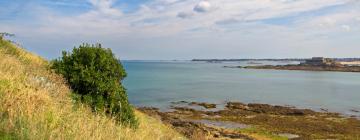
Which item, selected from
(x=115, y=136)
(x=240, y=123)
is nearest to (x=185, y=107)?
(x=240, y=123)

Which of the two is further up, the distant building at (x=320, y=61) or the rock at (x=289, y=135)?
the distant building at (x=320, y=61)

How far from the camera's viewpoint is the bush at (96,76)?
16297 mm

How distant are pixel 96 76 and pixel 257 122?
79.3 feet

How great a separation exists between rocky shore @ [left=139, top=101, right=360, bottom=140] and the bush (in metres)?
9.27

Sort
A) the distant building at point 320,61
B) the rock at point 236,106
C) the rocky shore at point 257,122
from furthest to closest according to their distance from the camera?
the distant building at point 320,61 < the rock at point 236,106 < the rocky shore at point 257,122

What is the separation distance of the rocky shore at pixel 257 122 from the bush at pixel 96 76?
927cm

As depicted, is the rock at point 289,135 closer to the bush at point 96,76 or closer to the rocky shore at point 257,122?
the rocky shore at point 257,122

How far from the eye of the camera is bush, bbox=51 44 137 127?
16297 millimetres

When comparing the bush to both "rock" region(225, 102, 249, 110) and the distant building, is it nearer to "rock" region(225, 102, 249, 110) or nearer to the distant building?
"rock" region(225, 102, 249, 110)

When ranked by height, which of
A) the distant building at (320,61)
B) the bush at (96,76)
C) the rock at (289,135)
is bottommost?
the rock at (289,135)

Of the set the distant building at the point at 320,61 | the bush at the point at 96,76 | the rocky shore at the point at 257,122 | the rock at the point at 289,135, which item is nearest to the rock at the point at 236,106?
the rocky shore at the point at 257,122

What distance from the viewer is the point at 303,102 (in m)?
54.2

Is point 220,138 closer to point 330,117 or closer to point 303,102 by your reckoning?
point 330,117

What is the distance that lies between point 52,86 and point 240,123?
2721 centimetres
